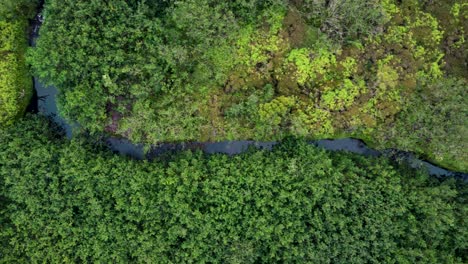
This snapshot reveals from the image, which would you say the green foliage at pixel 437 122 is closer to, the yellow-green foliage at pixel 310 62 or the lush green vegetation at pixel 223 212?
the lush green vegetation at pixel 223 212

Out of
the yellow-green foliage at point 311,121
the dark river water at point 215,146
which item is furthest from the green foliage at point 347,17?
the dark river water at point 215,146

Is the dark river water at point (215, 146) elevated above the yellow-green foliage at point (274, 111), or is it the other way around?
the yellow-green foliage at point (274, 111)

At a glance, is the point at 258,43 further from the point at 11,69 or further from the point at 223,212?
the point at 11,69

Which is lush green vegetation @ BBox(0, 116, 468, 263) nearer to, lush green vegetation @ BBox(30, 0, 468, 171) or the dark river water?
lush green vegetation @ BBox(30, 0, 468, 171)

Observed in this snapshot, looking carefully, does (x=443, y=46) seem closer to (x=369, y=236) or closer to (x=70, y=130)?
(x=369, y=236)

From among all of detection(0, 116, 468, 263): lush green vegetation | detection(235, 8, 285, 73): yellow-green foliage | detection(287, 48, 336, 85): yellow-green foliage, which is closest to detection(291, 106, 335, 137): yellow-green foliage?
detection(0, 116, 468, 263): lush green vegetation

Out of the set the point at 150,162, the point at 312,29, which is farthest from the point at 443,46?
the point at 150,162
